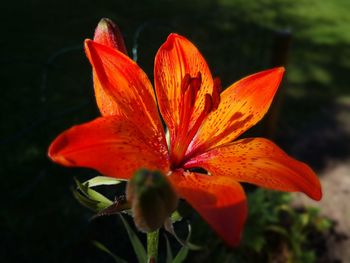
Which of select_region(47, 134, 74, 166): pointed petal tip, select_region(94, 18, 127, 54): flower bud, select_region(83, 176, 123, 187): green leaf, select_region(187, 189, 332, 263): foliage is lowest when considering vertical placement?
select_region(187, 189, 332, 263): foliage

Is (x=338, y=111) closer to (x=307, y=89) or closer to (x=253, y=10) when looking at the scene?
(x=307, y=89)

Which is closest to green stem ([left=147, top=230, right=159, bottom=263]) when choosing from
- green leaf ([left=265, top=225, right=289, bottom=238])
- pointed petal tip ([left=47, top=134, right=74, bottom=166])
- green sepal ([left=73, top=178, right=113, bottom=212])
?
green sepal ([left=73, top=178, right=113, bottom=212])

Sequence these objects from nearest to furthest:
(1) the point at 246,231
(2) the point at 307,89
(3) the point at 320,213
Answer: (1) the point at 246,231 → (3) the point at 320,213 → (2) the point at 307,89

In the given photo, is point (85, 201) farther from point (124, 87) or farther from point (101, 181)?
point (124, 87)

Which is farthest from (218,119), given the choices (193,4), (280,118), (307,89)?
(193,4)

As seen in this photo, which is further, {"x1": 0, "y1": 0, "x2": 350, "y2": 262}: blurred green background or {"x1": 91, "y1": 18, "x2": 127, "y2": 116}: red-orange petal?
{"x1": 0, "y1": 0, "x2": 350, "y2": 262}: blurred green background

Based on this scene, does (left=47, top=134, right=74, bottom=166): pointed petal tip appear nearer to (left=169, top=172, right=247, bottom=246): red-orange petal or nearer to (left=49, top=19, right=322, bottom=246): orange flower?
(left=49, top=19, right=322, bottom=246): orange flower
